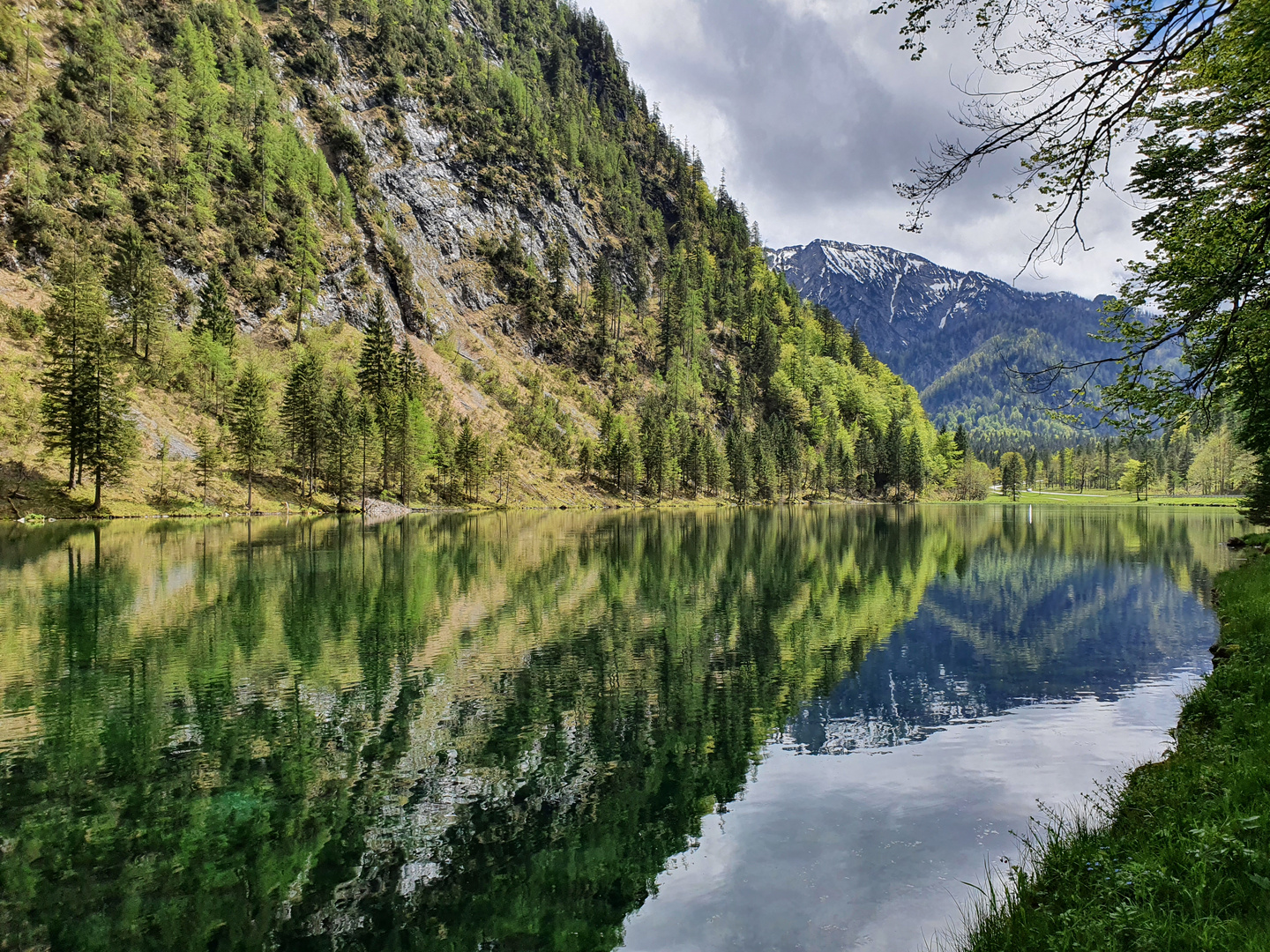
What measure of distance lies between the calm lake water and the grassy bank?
1.65m

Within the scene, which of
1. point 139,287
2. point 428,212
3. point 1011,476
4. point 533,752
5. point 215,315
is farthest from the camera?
point 1011,476

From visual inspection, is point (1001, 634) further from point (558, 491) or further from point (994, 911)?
point (558, 491)

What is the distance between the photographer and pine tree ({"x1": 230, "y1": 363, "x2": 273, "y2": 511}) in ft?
231

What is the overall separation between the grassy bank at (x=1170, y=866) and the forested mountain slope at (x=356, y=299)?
72.0 m

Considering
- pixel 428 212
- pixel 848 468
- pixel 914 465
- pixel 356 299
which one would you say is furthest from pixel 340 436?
pixel 914 465

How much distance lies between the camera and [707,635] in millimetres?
24359

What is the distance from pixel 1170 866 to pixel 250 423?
79285 mm

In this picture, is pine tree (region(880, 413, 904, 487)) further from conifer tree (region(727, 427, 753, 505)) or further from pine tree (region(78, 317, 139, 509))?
pine tree (region(78, 317, 139, 509))

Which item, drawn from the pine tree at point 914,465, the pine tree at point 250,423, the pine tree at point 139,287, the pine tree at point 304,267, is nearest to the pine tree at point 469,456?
the pine tree at point 250,423

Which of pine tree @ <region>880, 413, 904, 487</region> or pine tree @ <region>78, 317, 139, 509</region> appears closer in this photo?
pine tree @ <region>78, 317, 139, 509</region>

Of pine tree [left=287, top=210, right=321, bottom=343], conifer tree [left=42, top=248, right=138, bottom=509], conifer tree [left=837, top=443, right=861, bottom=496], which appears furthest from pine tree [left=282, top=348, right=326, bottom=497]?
conifer tree [left=837, top=443, right=861, bottom=496]

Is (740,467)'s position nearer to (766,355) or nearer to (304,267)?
(766,355)

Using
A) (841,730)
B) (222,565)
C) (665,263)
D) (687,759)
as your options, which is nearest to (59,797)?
(687,759)

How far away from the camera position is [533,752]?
45.1ft
